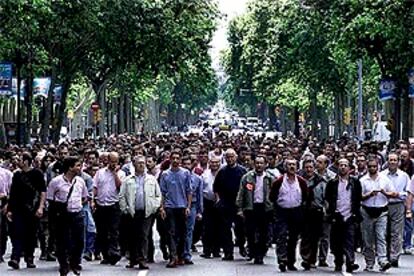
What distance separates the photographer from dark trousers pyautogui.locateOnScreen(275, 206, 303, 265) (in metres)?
19.3

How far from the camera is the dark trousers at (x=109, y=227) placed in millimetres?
20469

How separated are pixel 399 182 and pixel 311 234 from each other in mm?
1708

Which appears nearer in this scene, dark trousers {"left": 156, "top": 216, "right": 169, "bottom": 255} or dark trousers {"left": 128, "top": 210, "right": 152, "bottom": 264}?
dark trousers {"left": 128, "top": 210, "right": 152, "bottom": 264}

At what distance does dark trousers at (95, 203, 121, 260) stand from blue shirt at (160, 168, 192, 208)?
2.75 ft

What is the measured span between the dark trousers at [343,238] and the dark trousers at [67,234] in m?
4.04

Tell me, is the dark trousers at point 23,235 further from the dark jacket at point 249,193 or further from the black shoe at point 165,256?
the dark jacket at point 249,193

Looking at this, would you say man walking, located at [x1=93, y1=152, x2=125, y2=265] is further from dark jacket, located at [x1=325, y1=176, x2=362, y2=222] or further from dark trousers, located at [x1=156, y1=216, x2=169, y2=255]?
dark jacket, located at [x1=325, y1=176, x2=362, y2=222]

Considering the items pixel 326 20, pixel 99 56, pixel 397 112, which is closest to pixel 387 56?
pixel 397 112

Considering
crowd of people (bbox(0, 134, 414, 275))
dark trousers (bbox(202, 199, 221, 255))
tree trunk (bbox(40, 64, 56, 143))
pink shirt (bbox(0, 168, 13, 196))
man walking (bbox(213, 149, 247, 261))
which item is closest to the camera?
crowd of people (bbox(0, 134, 414, 275))

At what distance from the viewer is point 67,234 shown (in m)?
17.5

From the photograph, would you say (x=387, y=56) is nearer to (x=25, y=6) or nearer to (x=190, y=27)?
(x=190, y=27)

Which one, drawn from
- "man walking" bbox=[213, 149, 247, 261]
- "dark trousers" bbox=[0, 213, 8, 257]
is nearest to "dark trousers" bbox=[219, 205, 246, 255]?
"man walking" bbox=[213, 149, 247, 261]

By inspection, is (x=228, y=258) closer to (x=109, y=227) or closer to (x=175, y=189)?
(x=175, y=189)

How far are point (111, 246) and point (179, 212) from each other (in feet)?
4.17
